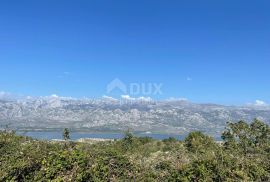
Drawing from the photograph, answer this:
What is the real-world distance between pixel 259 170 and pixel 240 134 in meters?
51.4

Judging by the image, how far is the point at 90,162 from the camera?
477 inches

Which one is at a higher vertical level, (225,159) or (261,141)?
(225,159)

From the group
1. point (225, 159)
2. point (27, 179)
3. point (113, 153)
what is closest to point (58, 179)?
point (27, 179)

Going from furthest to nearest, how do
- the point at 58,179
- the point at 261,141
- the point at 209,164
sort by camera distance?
the point at 261,141 < the point at 209,164 < the point at 58,179

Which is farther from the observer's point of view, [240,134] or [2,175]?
[240,134]

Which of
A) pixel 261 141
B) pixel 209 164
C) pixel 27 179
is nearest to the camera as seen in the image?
pixel 27 179

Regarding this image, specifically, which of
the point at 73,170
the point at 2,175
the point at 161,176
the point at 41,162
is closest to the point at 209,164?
the point at 161,176

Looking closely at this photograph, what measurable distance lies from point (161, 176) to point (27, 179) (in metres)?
5.05

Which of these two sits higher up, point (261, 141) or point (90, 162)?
point (90, 162)

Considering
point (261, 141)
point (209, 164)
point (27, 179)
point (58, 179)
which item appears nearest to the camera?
point (58, 179)

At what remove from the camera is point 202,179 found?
40.4ft

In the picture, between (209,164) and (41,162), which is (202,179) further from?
(41,162)

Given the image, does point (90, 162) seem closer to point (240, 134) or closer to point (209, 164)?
point (209, 164)

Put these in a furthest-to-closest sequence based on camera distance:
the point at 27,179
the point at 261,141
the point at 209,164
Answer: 1. the point at 261,141
2. the point at 209,164
3. the point at 27,179
